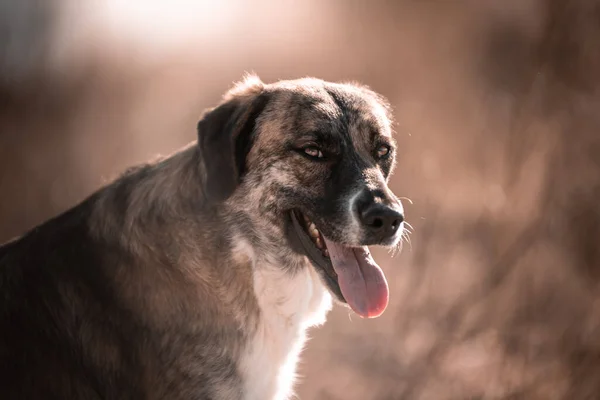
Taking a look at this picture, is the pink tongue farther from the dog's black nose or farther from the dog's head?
the dog's black nose

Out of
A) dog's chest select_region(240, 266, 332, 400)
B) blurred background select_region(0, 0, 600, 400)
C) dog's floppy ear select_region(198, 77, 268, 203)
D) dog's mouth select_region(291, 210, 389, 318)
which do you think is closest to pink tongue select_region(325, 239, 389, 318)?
dog's mouth select_region(291, 210, 389, 318)

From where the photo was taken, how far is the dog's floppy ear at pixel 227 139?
347 cm

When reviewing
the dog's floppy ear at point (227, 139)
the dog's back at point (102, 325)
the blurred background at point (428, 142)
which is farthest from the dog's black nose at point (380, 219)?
the blurred background at point (428, 142)

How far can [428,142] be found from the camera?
800 centimetres

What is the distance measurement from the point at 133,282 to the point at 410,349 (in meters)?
2.99

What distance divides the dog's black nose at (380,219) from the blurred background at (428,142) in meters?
1.97

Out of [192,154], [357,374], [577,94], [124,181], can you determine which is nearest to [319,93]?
A: [192,154]

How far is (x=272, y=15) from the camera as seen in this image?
9891 mm

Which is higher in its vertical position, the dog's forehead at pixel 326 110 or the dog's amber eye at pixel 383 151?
the dog's forehead at pixel 326 110

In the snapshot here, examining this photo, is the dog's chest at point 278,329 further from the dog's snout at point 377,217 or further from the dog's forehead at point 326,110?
the dog's forehead at point 326,110

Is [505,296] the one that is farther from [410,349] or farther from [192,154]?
[192,154]

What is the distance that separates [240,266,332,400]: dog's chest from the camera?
3.47 metres

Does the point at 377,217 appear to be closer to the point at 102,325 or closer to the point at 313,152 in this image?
the point at 313,152

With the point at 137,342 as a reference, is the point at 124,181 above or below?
above
